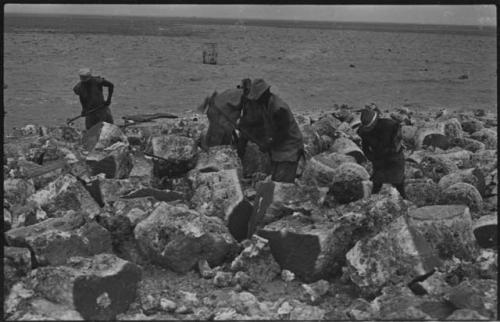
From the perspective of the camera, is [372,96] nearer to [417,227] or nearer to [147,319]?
[417,227]

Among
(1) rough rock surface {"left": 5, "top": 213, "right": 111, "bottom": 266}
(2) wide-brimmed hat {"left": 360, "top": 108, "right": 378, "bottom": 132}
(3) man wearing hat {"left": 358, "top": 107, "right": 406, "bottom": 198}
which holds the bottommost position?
(1) rough rock surface {"left": 5, "top": 213, "right": 111, "bottom": 266}

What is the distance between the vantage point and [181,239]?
4727 mm

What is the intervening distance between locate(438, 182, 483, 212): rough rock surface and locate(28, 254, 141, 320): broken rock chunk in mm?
3120

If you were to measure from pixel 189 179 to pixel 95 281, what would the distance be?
232cm

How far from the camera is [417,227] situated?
185 inches

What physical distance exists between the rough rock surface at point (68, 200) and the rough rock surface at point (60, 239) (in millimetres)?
424

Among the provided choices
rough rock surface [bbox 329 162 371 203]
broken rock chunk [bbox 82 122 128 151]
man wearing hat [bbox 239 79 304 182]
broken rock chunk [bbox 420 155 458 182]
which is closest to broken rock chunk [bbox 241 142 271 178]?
man wearing hat [bbox 239 79 304 182]

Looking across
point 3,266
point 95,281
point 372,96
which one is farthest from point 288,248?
point 372,96

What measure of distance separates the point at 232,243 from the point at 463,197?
239 centimetres

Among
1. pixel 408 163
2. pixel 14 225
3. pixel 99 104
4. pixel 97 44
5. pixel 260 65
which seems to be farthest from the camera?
pixel 97 44

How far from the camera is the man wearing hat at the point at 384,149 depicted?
5.80 m

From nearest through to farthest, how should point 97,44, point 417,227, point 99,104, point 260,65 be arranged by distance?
point 417,227
point 99,104
point 260,65
point 97,44

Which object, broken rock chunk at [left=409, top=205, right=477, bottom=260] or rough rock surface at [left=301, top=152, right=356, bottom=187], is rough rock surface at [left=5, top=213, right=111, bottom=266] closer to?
rough rock surface at [left=301, top=152, right=356, bottom=187]

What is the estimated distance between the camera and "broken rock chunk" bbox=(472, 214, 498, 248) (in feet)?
16.2
